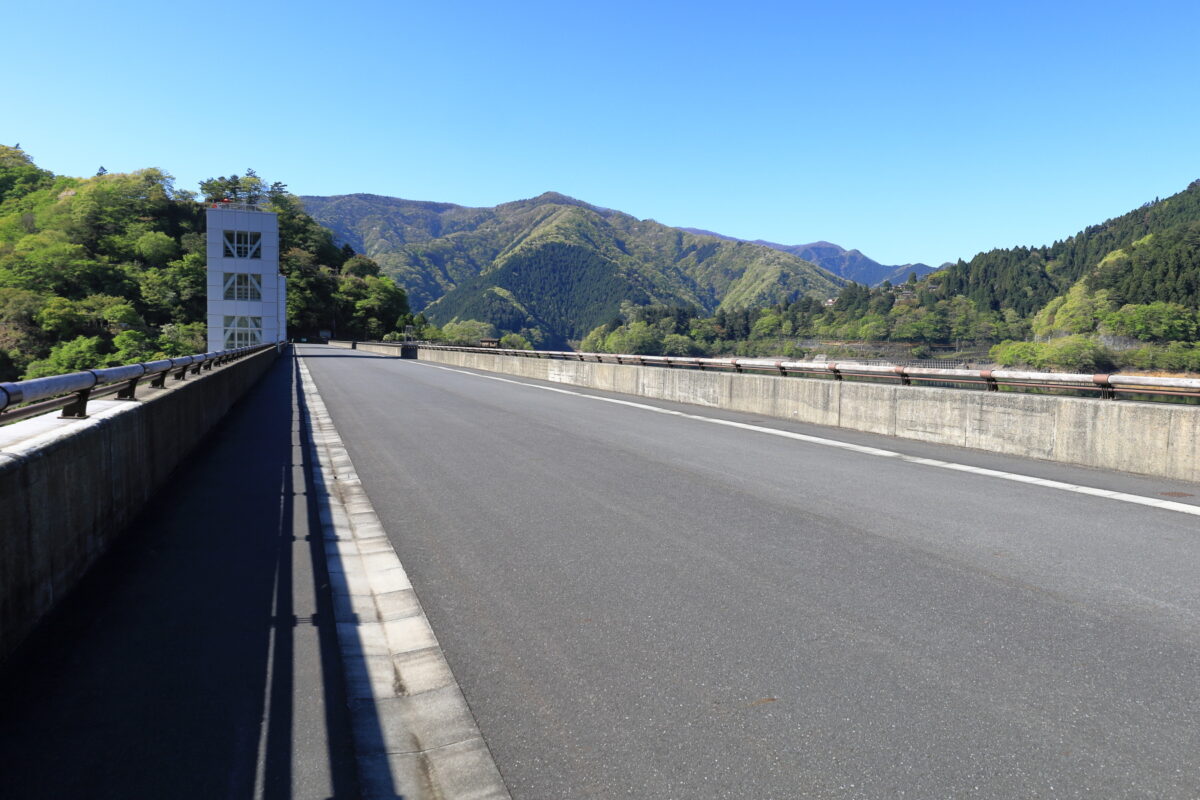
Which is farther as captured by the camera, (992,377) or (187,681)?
(992,377)

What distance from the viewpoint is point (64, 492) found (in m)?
4.62

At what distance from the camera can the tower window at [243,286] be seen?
9550cm

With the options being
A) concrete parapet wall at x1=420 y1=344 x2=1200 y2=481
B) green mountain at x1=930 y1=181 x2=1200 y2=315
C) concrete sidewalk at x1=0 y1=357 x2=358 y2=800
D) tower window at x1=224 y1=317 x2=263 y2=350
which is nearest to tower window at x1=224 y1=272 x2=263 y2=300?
tower window at x1=224 y1=317 x2=263 y2=350

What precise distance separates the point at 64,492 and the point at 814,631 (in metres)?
4.32

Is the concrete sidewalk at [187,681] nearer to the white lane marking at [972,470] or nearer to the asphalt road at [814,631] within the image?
the asphalt road at [814,631]

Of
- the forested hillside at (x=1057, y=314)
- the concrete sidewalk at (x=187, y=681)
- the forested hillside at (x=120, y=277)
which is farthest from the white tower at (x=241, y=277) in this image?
the concrete sidewalk at (x=187, y=681)

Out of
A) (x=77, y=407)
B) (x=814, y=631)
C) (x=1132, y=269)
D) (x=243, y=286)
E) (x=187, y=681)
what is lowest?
(x=187, y=681)

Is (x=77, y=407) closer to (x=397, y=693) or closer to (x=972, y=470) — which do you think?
(x=397, y=693)

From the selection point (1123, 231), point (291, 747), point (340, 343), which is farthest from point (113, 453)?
point (1123, 231)

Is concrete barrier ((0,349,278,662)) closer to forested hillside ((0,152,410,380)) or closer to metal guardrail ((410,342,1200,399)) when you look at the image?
metal guardrail ((410,342,1200,399))

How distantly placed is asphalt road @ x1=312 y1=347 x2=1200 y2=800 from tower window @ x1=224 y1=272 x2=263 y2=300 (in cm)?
9751

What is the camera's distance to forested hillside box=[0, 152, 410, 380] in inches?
4247

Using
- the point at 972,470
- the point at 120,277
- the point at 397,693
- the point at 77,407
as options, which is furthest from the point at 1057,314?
the point at 120,277

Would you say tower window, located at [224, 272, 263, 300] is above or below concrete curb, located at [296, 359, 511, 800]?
above
